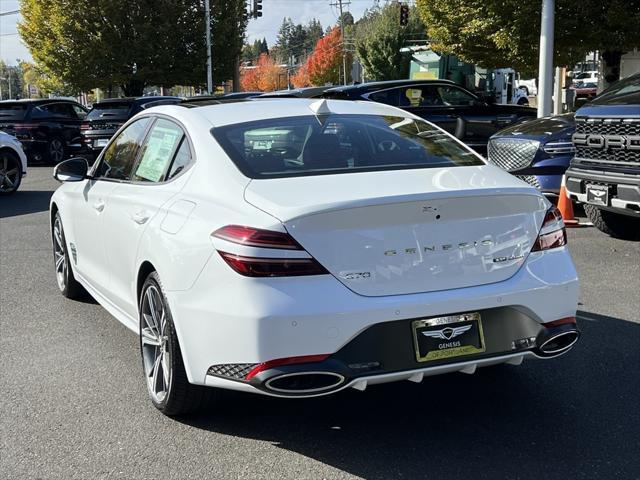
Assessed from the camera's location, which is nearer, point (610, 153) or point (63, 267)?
point (63, 267)

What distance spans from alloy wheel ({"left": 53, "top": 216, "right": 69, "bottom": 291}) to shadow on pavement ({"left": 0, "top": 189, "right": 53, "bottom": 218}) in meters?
5.58

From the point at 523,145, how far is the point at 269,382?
7.27 m

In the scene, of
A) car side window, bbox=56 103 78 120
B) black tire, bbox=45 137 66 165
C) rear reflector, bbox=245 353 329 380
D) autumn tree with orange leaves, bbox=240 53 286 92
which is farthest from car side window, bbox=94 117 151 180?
autumn tree with orange leaves, bbox=240 53 286 92

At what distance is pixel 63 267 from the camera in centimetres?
623

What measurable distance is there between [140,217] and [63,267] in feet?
7.84

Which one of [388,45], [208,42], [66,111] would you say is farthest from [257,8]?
[388,45]

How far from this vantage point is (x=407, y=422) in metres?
3.86

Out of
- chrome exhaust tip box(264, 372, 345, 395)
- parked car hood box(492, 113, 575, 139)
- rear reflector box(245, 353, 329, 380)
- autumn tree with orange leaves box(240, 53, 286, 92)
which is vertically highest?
autumn tree with orange leaves box(240, 53, 286, 92)

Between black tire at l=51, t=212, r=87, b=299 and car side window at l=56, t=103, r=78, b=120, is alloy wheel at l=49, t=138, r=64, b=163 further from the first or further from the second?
black tire at l=51, t=212, r=87, b=299

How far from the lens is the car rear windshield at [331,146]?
3.84 meters

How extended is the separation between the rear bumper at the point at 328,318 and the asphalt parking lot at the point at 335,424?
1.39ft

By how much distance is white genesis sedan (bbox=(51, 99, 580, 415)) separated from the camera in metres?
3.20

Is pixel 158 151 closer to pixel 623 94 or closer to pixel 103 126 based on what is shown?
pixel 623 94

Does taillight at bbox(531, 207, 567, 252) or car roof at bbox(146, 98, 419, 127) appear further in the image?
car roof at bbox(146, 98, 419, 127)
